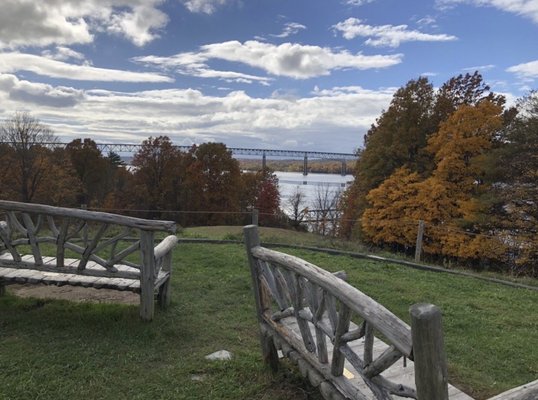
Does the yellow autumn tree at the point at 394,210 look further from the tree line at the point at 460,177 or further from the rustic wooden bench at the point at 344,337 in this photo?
the rustic wooden bench at the point at 344,337

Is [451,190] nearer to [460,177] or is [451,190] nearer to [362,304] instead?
[460,177]

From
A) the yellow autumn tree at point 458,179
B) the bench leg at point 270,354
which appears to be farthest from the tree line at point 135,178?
the bench leg at point 270,354

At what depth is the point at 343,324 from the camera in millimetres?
2121

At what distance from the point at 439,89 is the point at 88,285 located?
23165mm

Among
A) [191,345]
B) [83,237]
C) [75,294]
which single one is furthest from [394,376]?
[75,294]

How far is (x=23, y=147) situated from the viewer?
98.9 ft

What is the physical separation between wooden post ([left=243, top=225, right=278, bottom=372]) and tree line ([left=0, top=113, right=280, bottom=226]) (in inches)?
1110

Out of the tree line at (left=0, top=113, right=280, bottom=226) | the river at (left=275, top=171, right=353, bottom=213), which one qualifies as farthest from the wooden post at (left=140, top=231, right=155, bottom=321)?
the river at (left=275, top=171, right=353, bottom=213)

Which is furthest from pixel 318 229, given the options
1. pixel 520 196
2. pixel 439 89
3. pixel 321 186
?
pixel 520 196

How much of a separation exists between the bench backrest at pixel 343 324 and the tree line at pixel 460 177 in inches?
499

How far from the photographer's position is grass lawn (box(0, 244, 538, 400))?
10.2ft

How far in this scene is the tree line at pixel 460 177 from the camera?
17016 mm

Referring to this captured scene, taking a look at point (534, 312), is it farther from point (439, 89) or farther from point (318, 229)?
point (318, 229)

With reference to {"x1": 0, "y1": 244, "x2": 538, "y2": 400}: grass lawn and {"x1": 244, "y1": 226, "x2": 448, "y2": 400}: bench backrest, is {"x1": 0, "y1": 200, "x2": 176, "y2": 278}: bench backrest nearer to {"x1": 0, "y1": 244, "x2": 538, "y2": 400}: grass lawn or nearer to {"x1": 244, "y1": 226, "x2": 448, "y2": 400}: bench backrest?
{"x1": 0, "y1": 244, "x2": 538, "y2": 400}: grass lawn
